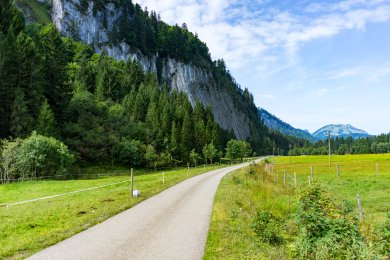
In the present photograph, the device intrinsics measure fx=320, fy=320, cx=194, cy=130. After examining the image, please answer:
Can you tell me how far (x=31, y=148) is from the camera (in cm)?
4234

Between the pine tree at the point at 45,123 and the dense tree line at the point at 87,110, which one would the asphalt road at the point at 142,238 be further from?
the pine tree at the point at 45,123

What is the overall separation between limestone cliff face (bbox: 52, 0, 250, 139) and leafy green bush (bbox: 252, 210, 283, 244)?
137 metres

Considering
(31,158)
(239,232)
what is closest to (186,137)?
(31,158)

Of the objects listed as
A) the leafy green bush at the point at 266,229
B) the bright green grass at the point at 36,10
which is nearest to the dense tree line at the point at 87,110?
the bright green grass at the point at 36,10

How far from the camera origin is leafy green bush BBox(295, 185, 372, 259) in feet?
27.8

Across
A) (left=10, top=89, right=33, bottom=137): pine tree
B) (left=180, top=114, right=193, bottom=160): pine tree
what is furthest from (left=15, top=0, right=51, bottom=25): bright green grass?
(left=10, top=89, right=33, bottom=137): pine tree

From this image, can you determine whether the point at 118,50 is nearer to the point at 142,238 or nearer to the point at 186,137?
the point at 186,137

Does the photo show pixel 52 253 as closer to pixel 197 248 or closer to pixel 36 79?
pixel 197 248

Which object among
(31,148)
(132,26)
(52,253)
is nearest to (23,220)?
(52,253)

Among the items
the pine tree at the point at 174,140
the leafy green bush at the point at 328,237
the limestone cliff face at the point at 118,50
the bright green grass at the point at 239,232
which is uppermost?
the limestone cliff face at the point at 118,50

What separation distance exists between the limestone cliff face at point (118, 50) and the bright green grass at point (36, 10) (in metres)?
3.82

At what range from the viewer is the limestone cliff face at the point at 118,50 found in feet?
477

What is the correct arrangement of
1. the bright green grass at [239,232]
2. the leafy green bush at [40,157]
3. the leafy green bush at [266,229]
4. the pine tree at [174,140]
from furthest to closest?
the pine tree at [174,140] < the leafy green bush at [40,157] < the leafy green bush at [266,229] < the bright green grass at [239,232]

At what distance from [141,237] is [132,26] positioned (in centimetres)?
16735
